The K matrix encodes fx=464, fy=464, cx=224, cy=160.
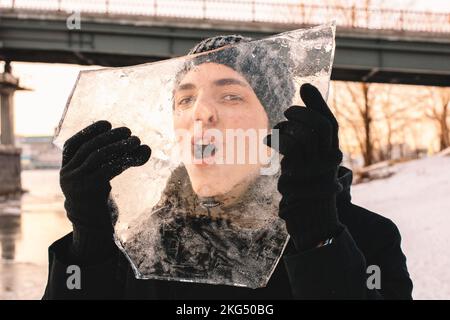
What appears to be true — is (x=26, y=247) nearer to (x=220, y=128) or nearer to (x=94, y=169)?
(x=94, y=169)

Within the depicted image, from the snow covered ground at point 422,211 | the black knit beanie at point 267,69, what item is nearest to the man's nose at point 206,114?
the black knit beanie at point 267,69

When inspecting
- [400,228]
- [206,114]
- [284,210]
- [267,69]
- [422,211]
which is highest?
[267,69]

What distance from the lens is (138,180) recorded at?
1.18 meters

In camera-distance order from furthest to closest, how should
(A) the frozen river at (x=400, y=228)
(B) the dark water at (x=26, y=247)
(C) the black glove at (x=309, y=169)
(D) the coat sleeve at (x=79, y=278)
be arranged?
(A) the frozen river at (x=400, y=228)
(B) the dark water at (x=26, y=247)
(D) the coat sleeve at (x=79, y=278)
(C) the black glove at (x=309, y=169)

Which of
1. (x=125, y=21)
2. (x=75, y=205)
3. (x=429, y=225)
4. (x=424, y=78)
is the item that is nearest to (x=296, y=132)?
(x=75, y=205)

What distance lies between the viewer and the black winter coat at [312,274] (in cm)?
113

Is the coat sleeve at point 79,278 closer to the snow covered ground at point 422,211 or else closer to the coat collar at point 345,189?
the coat collar at point 345,189

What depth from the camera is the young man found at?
1.07m

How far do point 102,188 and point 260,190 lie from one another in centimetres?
40

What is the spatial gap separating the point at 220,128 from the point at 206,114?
Result: 0.15 feet

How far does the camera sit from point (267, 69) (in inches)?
43.5

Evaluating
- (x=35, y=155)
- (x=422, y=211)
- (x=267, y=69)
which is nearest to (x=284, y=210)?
(x=267, y=69)

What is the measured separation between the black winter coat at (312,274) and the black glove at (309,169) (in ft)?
0.19

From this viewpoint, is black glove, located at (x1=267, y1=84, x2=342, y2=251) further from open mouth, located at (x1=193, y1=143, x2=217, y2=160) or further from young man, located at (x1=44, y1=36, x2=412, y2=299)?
open mouth, located at (x1=193, y1=143, x2=217, y2=160)
